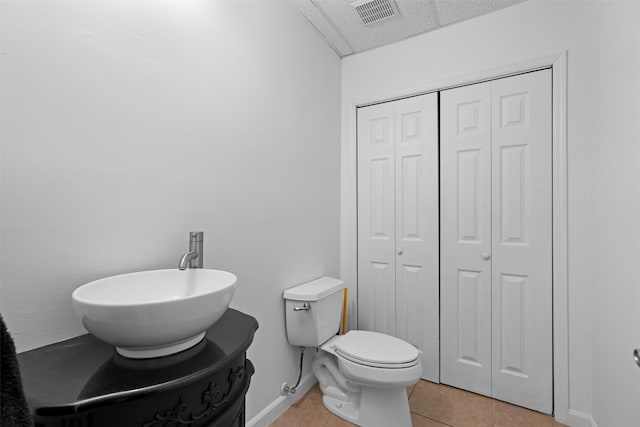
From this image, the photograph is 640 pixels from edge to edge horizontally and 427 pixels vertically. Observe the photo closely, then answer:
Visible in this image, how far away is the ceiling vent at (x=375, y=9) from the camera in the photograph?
5.74 feet

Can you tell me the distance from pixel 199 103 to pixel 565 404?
2389mm

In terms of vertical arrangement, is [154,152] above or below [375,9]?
below

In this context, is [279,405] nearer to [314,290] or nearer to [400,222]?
[314,290]

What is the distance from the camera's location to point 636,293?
3.40 ft

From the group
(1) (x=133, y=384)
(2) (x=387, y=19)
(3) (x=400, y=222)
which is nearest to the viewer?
(1) (x=133, y=384)

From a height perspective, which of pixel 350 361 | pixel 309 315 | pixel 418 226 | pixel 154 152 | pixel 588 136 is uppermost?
pixel 588 136

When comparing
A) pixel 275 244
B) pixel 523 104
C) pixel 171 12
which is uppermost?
pixel 171 12

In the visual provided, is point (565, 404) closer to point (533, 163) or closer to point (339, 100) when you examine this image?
point (533, 163)

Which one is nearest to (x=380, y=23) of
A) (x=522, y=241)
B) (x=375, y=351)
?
(x=522, y=241)

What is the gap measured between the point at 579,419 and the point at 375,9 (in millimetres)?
2548

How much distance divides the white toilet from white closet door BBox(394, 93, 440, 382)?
40cm

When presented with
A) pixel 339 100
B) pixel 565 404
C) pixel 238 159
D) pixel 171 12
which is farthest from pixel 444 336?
pixel 171 12

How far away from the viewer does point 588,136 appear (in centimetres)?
157

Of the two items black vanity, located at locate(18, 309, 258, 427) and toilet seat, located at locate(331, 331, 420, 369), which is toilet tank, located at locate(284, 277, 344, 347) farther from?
black vanity, located at locate(18, 309, 258, 427)
